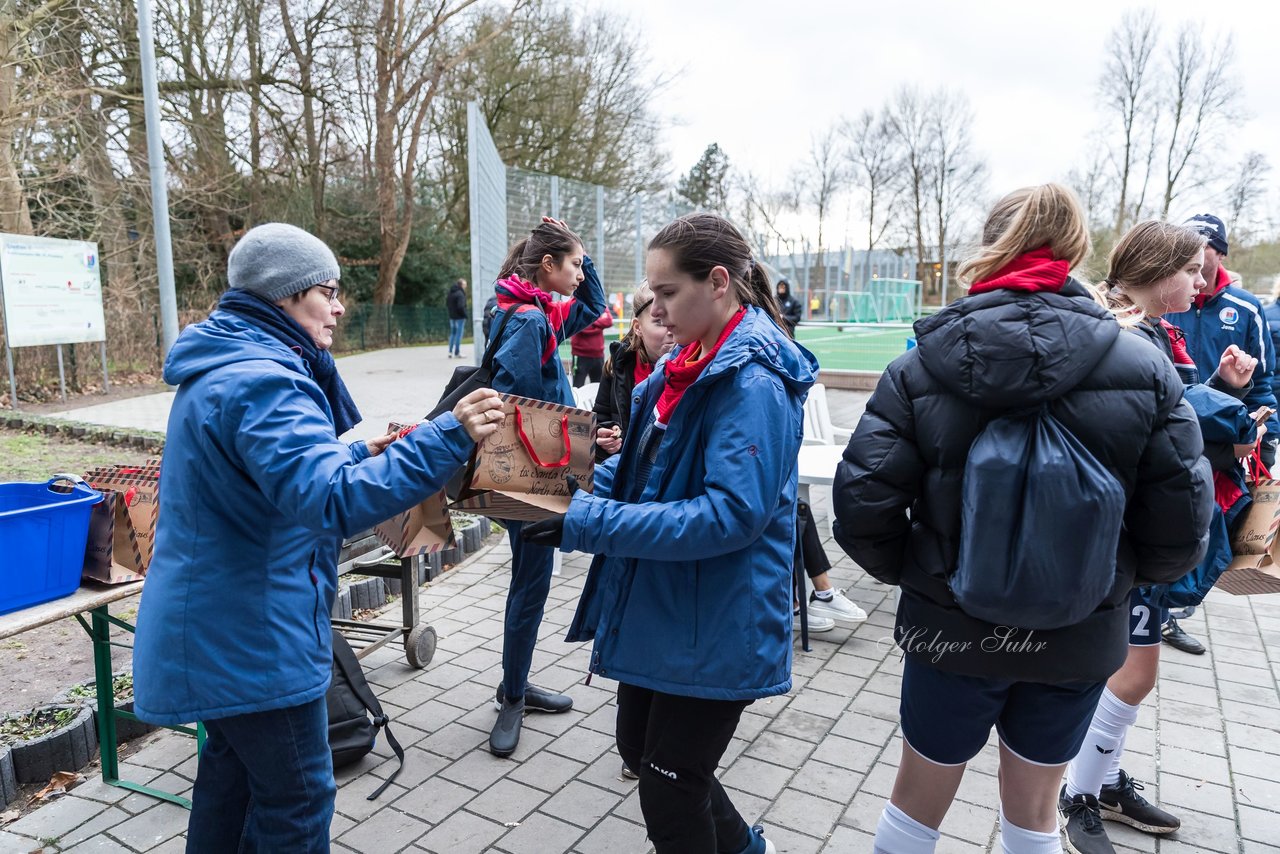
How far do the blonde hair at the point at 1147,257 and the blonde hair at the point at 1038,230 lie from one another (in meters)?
0.82

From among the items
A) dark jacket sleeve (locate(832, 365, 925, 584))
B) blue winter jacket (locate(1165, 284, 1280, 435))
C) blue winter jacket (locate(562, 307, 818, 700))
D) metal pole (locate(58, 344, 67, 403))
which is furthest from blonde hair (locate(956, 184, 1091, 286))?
metal pole (locate(58, 344, 67, 403))

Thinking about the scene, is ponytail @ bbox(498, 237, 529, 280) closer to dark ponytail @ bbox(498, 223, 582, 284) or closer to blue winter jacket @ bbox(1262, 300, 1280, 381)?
dark ponytail @ bbox(498, 223, 582, 284)

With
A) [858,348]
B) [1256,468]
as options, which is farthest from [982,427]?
[858,348]

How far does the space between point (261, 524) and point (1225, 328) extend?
4.22m

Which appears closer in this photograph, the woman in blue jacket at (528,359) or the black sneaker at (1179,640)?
the woman in blue jacket at (528,359)

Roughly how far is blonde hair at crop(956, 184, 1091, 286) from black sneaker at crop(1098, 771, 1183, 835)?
202cm

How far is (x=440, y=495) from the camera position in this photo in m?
2.85

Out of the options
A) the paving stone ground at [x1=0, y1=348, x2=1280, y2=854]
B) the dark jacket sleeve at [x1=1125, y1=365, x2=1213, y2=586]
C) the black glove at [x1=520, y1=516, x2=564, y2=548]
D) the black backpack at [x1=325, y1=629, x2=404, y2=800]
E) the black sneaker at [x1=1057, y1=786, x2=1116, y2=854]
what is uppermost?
the dark jacket sleeve at [x1=1125, y1=365, x2=1213, y2=586]

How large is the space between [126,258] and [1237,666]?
19.4 metres

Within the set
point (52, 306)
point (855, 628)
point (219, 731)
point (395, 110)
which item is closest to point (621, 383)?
point (855, 628)

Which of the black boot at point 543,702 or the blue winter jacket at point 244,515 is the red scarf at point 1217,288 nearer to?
the black boot at point 543,702

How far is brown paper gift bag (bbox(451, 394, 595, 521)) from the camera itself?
202 centimetres

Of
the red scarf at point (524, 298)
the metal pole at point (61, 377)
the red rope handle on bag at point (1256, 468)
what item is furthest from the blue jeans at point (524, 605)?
the metal pole at point (61, 377)

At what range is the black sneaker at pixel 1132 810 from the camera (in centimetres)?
287
